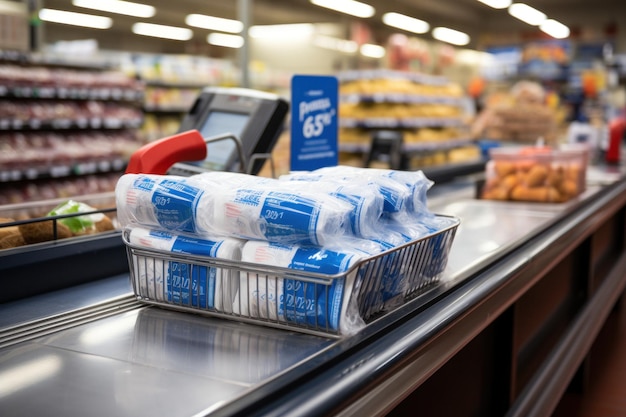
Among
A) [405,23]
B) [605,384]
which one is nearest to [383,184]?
[605,384]

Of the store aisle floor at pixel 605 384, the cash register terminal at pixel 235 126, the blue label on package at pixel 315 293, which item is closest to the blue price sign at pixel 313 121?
the cash register terminal at pixel 235 126

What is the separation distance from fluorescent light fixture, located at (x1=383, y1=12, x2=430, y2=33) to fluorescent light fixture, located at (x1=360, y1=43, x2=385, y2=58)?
1579 millimetres

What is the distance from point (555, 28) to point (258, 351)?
1513 centimetres

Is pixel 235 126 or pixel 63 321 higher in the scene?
pixel 235 126

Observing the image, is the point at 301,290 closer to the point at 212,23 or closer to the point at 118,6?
the point at 118,6

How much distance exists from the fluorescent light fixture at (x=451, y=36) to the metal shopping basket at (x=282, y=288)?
1469 cm

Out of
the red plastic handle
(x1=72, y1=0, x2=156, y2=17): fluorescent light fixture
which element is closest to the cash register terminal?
the red plastic handle

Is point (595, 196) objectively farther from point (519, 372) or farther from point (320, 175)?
point (320, 175)

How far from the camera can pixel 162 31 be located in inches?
650

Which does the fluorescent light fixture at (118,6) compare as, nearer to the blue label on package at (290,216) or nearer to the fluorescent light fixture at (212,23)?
the fluorescent light fixture at (212,23)

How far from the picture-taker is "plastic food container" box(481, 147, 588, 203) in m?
3.12

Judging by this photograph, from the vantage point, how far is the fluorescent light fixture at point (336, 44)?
1567 centimetres

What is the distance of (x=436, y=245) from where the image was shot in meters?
1.42

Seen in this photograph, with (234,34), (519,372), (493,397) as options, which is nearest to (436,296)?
(493,397)
